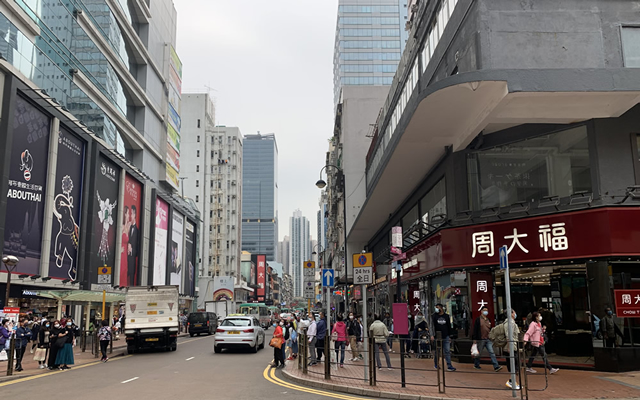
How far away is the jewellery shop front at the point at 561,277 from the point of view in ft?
48.3

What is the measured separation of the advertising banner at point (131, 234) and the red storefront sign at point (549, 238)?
1329 inches

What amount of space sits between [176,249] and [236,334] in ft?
136

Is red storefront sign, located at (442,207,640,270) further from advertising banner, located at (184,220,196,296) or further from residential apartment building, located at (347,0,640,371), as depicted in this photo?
advertising banner, located at (184,220,196,296)

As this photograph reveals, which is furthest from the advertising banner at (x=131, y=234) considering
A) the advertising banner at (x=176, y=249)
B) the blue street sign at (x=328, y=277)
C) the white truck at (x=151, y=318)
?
the blue street sign at (x=328, y=277)

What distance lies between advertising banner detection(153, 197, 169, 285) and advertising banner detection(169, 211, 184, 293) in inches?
83.3

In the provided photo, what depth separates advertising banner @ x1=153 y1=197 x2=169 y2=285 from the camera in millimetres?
Result: 54344

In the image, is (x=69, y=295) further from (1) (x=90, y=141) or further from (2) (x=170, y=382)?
(2) (x=170, y=382)

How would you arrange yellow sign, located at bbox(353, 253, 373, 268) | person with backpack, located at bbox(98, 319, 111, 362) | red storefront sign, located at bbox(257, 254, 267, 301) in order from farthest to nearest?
red storefront sign, located at bbox(257, 254, 267, 301), person with backpack, located at bbox(98, 319, 111, 362), yellow sign, located at bbox(353, 253, 373, 268)

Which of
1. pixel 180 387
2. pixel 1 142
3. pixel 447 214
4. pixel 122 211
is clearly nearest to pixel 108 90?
pixel 122 211

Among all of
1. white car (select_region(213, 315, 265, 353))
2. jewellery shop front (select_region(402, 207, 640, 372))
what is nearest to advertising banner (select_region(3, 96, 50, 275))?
white car (select_region(213, 315, 265, 353))

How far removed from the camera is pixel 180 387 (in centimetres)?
1273

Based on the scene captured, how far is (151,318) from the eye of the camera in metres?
25.0

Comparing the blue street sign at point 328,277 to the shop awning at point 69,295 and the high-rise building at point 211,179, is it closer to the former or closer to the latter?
the shop awning at point 69,295

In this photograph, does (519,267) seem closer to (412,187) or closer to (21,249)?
(412,187)
